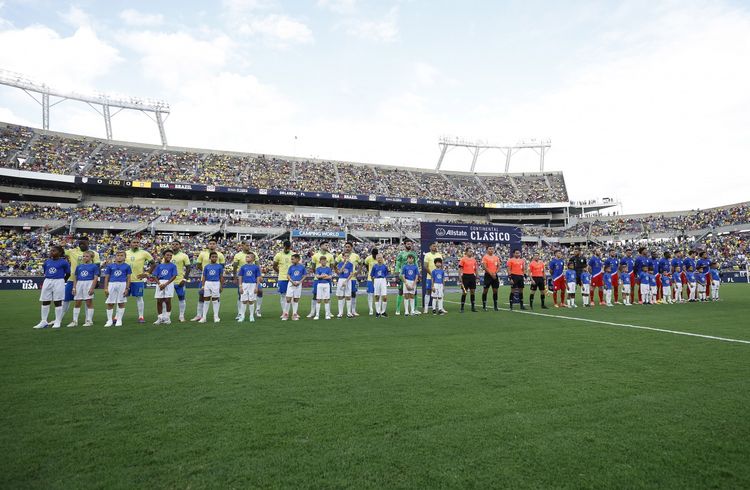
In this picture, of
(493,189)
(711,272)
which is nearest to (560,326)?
(711,272)

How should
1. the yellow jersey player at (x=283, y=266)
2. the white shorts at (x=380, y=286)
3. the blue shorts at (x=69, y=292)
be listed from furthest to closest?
the white shorts at (x=380, y=286) → the yellow jersey player at (x=283, y=266) → the blue shorts at (x=69, y=292)

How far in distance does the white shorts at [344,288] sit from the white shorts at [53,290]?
6.70 meters

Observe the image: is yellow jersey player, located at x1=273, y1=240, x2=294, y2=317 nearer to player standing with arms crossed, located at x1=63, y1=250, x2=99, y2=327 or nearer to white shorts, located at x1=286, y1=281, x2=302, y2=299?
white shorts, located at x1=286, y1=281, x2=302, y2=299

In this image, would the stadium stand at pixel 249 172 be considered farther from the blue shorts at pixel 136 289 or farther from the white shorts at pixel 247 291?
the white shorts at pixel 247 291

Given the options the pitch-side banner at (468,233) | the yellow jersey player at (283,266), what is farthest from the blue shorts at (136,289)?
the pitch-side banner at (468,233)

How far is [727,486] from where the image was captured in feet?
7.29

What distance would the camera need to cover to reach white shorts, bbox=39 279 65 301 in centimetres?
893

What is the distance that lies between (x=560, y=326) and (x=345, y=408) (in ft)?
22.2

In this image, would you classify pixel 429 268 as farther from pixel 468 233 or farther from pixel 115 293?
pixel 115 293

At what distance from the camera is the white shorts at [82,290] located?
9258mm

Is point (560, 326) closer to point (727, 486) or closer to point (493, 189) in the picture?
point (727, 486)

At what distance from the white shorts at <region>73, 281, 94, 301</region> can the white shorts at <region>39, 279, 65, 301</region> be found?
28 cm

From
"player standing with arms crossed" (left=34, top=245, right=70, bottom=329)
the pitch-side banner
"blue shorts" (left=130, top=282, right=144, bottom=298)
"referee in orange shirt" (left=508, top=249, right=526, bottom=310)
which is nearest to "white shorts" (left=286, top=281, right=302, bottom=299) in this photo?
"blue shorts" (left=130, top=282, right=144, bottom=298)

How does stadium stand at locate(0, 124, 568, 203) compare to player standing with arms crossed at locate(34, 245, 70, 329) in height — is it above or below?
above
